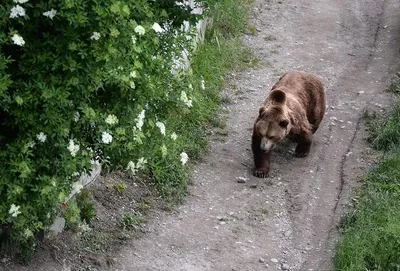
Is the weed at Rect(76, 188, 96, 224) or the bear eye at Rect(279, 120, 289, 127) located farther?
the bear eye at Rect(279, 120, 289, 127)

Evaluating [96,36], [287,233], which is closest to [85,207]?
[287,233]

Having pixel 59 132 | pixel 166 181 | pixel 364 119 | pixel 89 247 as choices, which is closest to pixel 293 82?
pixel 364 119

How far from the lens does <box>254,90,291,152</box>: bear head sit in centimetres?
790

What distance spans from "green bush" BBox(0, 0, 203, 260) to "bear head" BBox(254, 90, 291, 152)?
7.46 feet

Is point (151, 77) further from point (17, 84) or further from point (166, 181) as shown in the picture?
point (166, 181)

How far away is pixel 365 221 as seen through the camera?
22.2 feet

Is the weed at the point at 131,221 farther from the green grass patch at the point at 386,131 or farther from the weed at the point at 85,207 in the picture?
the green grass patch at the point at 386,131

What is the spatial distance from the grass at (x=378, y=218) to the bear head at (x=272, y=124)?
0.93m

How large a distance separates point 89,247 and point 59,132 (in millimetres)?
1701

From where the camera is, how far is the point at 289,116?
8.20 m

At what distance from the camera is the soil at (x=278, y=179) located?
6551mm

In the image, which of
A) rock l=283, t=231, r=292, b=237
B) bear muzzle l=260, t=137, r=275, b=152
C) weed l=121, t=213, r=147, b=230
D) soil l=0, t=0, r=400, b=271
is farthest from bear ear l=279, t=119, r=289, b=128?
weed l=121, t=213, r=147, b=230

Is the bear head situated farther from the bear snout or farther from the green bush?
the green bush

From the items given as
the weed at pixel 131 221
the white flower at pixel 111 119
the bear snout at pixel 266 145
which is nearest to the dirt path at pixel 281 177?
the weed at pixel 131 221
